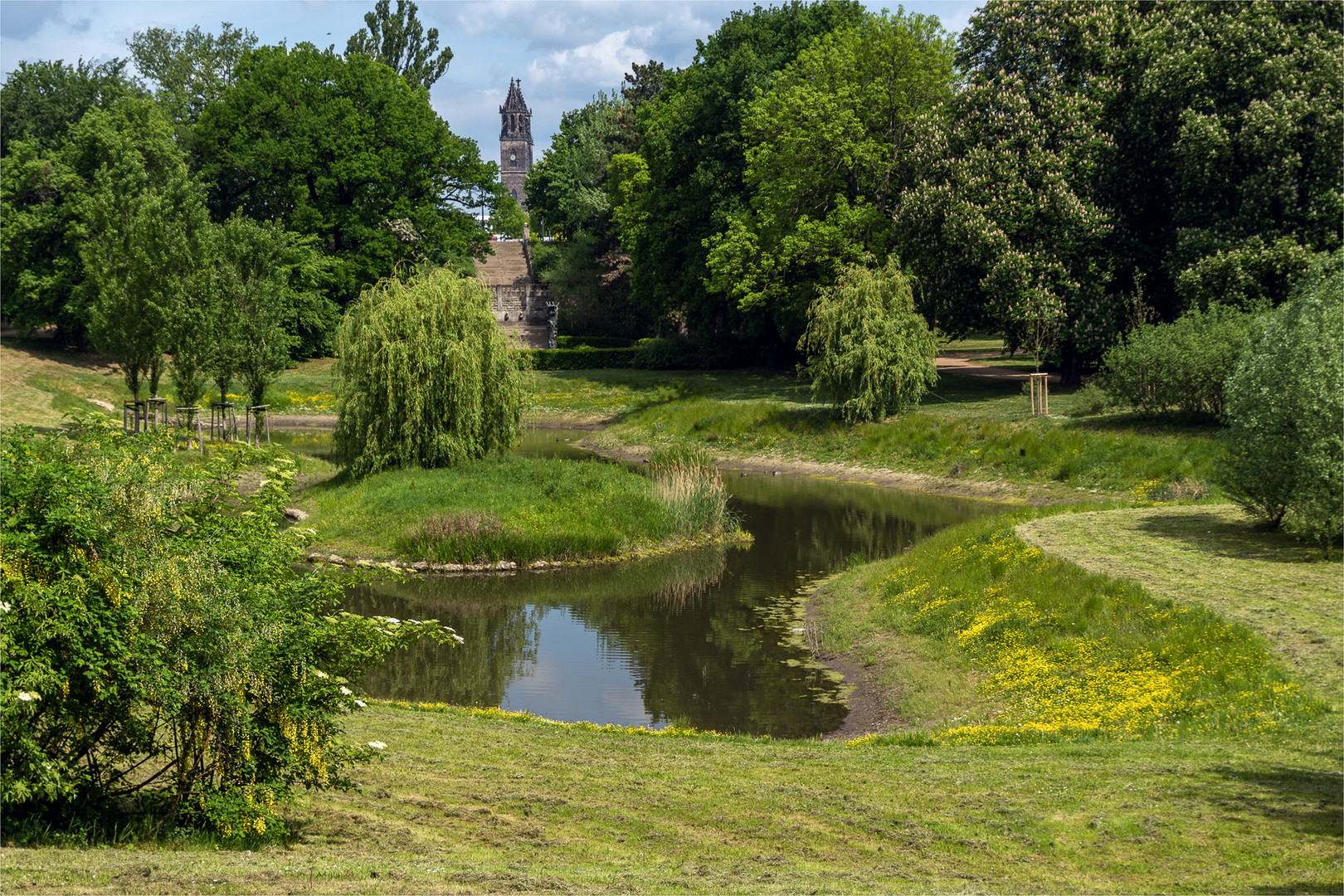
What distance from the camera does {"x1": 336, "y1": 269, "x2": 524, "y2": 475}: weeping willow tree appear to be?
29297 millimetres

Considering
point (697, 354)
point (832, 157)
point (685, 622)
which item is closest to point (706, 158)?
point (832, 157)

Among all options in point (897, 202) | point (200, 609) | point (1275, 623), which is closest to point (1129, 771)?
point (1275, 623)

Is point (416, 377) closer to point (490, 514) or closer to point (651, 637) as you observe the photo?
point (490, 514)

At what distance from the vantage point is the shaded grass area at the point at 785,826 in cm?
759

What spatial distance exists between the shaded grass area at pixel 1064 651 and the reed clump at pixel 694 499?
23.9ft

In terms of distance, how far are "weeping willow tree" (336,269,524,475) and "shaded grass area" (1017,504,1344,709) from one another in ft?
48.7

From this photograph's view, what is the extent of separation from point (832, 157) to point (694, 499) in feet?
90.6

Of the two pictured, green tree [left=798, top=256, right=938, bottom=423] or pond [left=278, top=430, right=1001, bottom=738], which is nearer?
pond [left=278, top=430, right=1001, bottom=738]

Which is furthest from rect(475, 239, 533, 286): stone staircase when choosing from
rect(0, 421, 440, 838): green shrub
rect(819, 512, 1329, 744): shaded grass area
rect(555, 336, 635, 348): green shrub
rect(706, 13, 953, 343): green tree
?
rect(0, 421, 440, 838): green shrub

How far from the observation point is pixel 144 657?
7930mm

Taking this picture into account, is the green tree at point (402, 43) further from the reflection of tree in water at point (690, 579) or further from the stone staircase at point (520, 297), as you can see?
the reflection of tree in water at point (690, 579)

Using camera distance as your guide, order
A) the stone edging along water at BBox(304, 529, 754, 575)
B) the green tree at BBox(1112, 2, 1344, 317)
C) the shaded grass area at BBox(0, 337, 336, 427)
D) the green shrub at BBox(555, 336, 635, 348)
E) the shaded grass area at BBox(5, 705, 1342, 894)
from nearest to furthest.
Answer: the shaded grass area at BBox(5, 705, 1342, 894) < the stone edging along water at BBox(304, 529, 754, 575) < the green tree at BBox(1112, 2, 1344, 317) < the shaded grass area at BBox(0, 337, 336, 427) < the green shrub at BBox(555, 336, 635, 348)

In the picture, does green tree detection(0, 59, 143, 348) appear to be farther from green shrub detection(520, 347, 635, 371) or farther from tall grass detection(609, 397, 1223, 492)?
tall grass detection(609, 397, 1223, 492)

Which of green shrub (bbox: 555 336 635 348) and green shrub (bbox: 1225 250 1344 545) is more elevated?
green shrub (bbox: 555 336 635 348)
